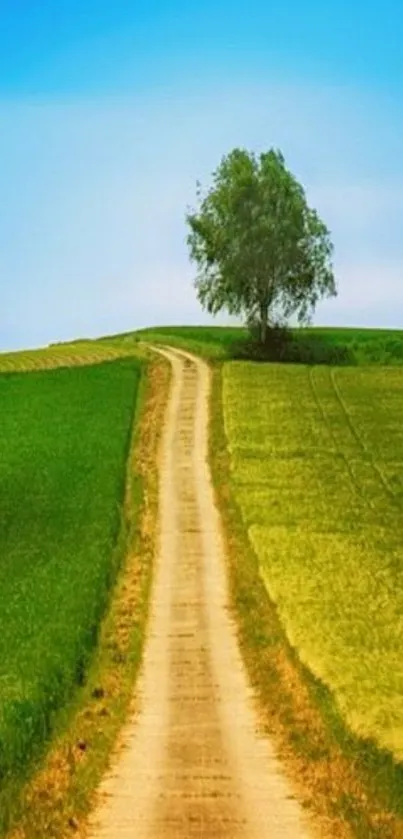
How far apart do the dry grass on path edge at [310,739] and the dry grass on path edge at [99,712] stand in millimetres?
2495

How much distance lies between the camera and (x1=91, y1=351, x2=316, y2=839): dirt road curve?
740 inches

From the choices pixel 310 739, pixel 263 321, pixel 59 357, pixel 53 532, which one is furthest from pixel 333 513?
pixel 263 321

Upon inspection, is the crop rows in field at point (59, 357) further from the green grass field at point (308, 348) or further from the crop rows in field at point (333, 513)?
the crop rows in field at point (333, 513)

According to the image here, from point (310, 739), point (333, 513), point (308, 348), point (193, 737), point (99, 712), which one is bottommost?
point (99, 712)

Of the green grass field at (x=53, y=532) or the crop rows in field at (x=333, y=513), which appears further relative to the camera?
the crop rows in field at (x=333, y=513)

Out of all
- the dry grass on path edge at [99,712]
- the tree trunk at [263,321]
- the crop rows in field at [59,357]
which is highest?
the tree trunk at [263,321]

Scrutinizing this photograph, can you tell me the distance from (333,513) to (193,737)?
22.5 m

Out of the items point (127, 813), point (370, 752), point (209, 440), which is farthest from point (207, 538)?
point (127, 813)

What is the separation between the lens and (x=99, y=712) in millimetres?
25344

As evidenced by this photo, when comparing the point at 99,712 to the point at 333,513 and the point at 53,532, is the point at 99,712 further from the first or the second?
the point at 333,513

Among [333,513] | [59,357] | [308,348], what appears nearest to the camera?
[333,513]

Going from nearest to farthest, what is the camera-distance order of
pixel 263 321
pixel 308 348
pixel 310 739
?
pixel 310 739, pixel 263 321, pixel 308 348

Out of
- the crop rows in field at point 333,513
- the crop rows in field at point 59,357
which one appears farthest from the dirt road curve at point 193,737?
the crop rows in field at point 59,357

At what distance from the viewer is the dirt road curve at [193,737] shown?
1880 centimetres
